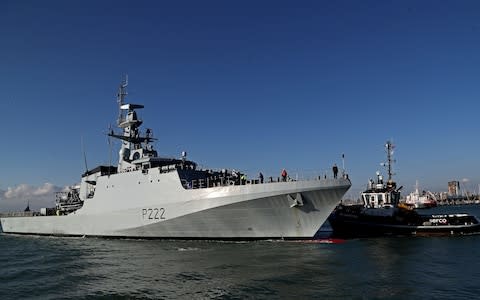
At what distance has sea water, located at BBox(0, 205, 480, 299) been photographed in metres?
11.9

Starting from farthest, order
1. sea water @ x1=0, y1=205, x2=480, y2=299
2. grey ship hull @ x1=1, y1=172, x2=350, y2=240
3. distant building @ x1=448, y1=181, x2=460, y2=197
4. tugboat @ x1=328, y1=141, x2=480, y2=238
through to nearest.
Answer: distant building @ x1=448, y1=181, x2=460, y2=197 < tugboat @ x1=328, y1=141, x2=480, y2=238 < grey ship hull @ x1=1, y1=172, x2=350, y2=240 < sea water @ x1=0, y1=205, x2=480, y2=299

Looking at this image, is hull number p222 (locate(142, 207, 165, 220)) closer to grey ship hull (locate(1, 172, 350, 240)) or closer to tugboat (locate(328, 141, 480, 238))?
grey ship hull (locate(1, 172, 350, 240))

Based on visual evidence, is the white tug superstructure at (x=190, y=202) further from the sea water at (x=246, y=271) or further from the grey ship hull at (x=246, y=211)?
the sea water at (x=246, y=271)

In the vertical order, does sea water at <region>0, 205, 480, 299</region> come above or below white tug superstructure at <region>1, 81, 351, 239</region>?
below

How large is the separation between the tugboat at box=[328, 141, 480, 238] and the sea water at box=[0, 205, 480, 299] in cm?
428

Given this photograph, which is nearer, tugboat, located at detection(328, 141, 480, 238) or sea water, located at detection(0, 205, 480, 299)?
sea water, located at detection(0, 205, 480, 299)

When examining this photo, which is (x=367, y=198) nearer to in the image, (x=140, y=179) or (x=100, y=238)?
(x=140, y=179)

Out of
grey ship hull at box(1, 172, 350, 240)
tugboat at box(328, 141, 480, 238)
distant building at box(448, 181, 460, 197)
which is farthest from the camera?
distant building at box(448, 181, 460, 197)

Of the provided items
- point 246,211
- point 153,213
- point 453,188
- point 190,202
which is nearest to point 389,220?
point 246,211

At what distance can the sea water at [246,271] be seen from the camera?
1191 cm

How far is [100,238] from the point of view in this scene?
86.7 ft

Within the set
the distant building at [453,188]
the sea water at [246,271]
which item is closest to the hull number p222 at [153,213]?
the sea water at [246,271]

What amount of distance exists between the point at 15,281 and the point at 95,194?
12413mm

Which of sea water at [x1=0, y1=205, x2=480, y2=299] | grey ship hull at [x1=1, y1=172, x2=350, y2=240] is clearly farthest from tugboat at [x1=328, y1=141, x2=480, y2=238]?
grey ship hull at [x1=1, y1=172, x2=350, y2=240]
